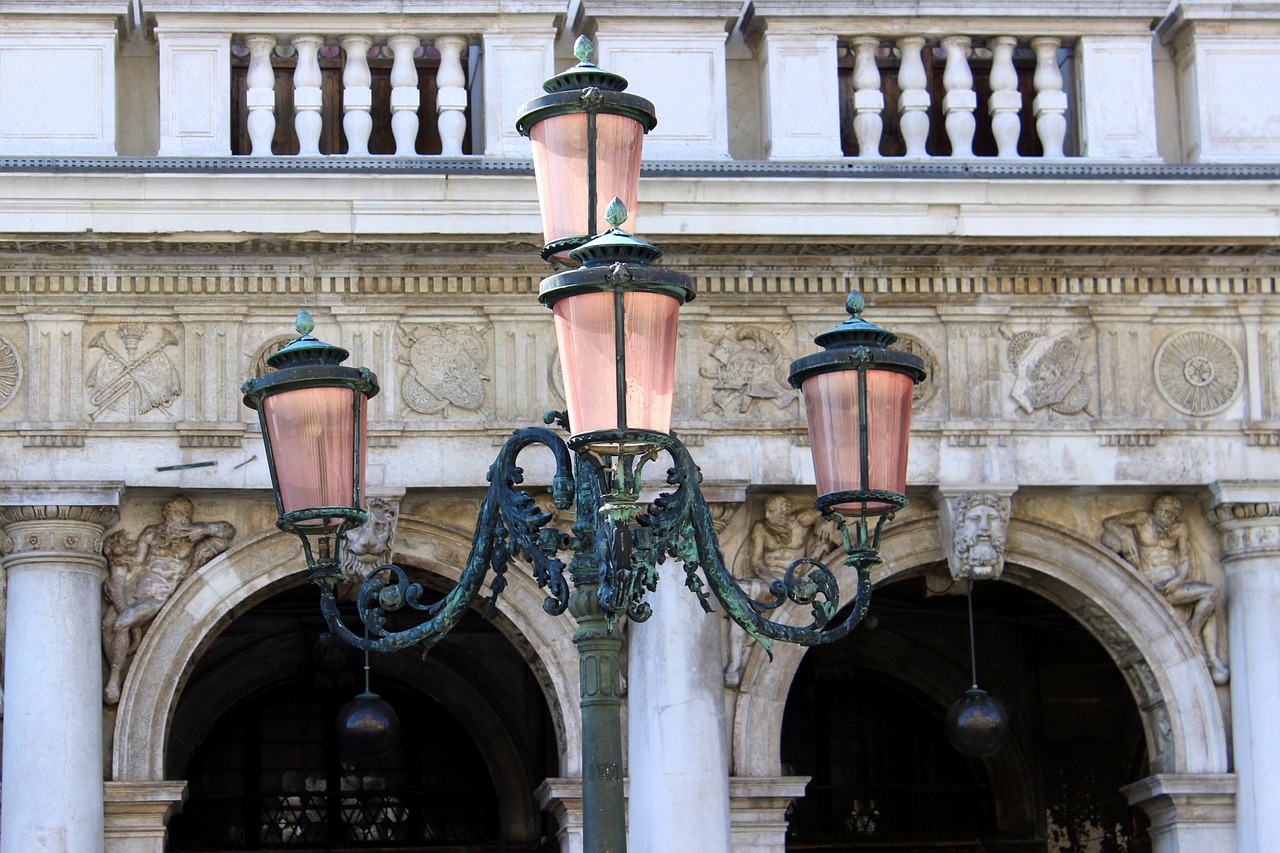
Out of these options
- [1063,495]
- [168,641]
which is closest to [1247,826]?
[1063,495]

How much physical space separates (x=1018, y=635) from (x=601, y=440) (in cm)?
1180

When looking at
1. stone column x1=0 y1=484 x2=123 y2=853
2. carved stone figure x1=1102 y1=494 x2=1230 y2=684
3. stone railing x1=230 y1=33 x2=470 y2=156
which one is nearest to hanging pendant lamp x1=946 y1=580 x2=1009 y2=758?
carved stone figure x1=1102 y1=494 x2=1230 y2=684

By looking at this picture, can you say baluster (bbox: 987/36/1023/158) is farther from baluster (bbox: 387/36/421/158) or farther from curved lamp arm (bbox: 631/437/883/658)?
curved lamp arm (bbox: 631/437/883/658)

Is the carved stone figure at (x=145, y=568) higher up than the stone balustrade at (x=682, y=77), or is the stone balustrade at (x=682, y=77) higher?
the stone balustrade at (x=682, y=77)

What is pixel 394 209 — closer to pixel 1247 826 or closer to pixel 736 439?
pixel 736 439

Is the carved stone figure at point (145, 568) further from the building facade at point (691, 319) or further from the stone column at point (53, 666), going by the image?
the stone column at point (53, 666)

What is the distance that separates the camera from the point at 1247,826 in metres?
16.3

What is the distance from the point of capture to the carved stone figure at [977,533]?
1631cm

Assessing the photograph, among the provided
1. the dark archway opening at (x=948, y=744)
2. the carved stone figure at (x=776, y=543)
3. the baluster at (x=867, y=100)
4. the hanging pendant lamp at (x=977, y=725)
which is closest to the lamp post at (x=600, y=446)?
the carved stone figure at (x=776, y=543)

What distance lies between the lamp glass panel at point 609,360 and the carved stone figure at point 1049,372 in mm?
6776

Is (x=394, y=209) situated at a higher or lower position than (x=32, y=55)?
lower

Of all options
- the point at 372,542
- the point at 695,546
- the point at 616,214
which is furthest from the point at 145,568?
the point at 616,214

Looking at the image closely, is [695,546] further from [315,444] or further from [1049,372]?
[1049,372]

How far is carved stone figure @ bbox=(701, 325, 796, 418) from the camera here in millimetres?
16406
